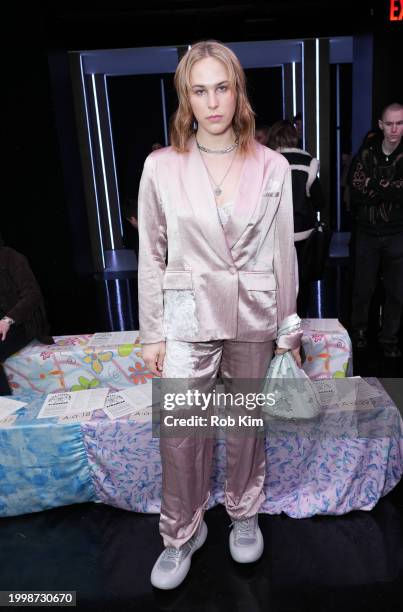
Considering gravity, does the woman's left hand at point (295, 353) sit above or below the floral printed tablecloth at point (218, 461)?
above

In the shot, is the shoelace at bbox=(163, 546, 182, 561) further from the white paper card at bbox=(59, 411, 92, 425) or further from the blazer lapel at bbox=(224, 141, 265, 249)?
the blazer lapel at bbox=(224, 141, 265, 249)

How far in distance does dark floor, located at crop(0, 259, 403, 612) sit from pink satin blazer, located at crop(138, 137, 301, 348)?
812 millimetres

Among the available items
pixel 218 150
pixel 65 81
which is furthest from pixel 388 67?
pixel 218 150

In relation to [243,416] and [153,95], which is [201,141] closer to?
[243,416]

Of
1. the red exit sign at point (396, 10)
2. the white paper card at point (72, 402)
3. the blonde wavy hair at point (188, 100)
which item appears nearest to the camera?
the blonde wavy hair at point (188, 100)

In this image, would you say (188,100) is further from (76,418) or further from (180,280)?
(76,418)

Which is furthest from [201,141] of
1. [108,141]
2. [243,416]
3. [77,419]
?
[108,141]

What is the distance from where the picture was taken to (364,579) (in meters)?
1.90

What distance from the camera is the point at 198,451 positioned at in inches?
73.7

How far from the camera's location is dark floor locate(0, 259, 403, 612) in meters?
1.84

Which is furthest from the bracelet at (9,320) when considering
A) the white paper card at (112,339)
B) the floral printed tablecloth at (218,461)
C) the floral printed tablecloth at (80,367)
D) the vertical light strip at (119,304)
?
the vertical light strip at (119,304)

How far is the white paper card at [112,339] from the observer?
275 cm

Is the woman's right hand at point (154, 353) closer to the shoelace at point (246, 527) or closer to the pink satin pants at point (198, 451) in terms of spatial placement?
the pink satin pants at point (198, 451)

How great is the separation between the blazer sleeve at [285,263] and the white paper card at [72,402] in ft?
3.12
